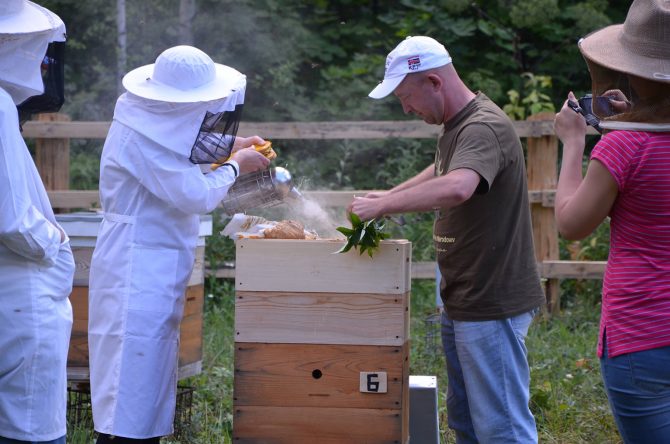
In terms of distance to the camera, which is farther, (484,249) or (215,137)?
(215,137)

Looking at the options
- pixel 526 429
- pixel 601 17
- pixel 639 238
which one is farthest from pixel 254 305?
pixel 601 17

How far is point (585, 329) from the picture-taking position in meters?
5.65

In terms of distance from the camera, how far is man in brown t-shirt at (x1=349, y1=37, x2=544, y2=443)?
2775 mm

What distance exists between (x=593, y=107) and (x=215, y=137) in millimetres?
1341

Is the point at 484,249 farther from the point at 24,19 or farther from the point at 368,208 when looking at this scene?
the point at 24,19

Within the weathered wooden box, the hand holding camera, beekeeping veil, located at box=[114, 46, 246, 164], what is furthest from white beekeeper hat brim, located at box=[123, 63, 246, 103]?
the hand holding camera

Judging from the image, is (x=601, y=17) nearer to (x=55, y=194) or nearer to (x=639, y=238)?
(x=55, y=194)

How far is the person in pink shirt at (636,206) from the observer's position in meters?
2.06

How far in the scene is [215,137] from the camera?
2.96m

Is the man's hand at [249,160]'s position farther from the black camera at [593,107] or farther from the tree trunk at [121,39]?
the tree trunk at [121,39]

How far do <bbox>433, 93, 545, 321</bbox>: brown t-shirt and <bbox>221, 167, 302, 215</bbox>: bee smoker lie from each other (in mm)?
685

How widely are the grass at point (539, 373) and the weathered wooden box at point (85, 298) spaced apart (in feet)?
0.99

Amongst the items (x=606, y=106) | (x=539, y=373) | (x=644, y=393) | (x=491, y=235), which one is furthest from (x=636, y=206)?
(x=539, y=373)

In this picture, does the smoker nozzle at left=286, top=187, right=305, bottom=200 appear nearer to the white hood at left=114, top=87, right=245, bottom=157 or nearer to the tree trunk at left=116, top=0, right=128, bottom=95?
the white hood at left=114, top=87, right=245, bottom=157
